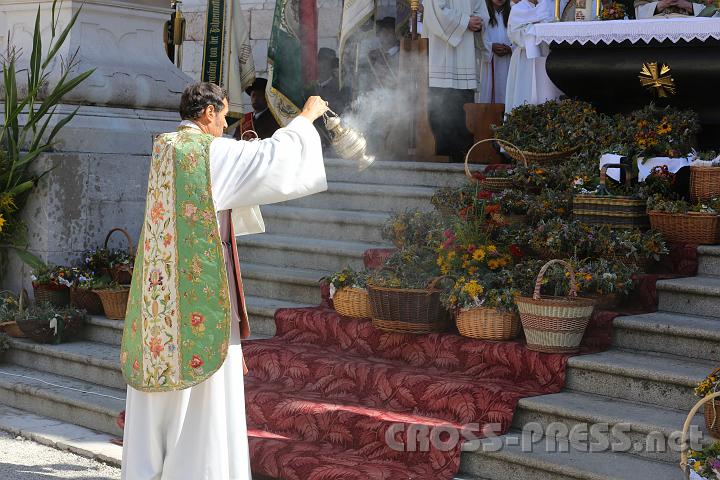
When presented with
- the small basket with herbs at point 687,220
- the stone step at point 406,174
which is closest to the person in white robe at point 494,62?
the stone step at point 406,174

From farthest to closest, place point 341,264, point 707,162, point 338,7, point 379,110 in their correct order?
point 338,7 < point 379,110 < point 341,264 < point 707,162

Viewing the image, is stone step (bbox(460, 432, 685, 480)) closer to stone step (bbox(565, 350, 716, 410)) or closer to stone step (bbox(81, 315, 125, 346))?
stone step (bbox(565, 350, 716, 410))

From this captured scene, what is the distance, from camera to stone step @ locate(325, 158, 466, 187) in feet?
30.5

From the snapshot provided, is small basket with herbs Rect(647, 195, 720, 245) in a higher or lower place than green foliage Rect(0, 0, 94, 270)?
lower

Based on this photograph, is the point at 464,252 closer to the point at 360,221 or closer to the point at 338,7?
the point at 360,221

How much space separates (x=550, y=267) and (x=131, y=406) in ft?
8.04

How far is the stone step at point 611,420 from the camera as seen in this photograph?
A: 5.61m

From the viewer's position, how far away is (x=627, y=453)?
571cm

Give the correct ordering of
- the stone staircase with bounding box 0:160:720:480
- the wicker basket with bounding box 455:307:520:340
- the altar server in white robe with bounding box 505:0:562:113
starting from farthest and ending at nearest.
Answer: the altar server in white robe with bounding box 505:0:562:113 < the wicker basket with bounding box 455:307:520:340 < the stone staircase with bounding box 0:160:720:480

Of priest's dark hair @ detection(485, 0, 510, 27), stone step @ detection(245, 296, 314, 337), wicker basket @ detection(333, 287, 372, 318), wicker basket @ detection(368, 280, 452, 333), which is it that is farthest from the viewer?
priest's dark hair @ detection(485, 0, 510, 27)

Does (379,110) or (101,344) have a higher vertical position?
(379,110)

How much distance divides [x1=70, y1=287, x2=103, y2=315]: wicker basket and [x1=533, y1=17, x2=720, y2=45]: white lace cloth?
377 centimetres

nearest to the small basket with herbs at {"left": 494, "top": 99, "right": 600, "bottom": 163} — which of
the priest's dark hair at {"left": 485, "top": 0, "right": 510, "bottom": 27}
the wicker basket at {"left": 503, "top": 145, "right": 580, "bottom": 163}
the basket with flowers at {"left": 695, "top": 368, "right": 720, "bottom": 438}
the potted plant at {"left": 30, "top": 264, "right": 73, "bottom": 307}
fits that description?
the wicker basket at {"left": 503, "top": 145, "right": 580, "bottom": 163}

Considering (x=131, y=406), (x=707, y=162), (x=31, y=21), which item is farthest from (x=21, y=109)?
(x=707, y=162)
